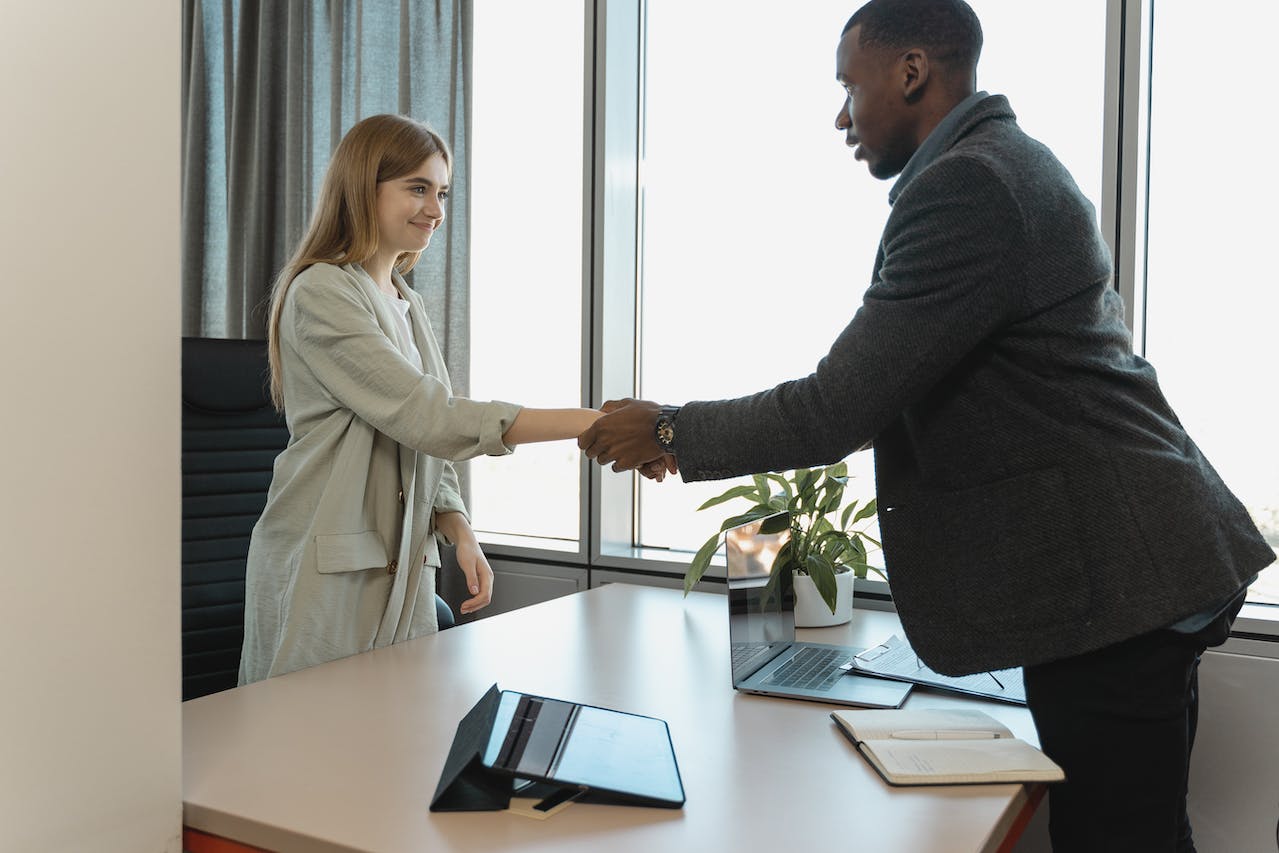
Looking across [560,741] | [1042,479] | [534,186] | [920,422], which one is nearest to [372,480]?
[560,741]

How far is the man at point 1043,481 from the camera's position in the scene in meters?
1.00

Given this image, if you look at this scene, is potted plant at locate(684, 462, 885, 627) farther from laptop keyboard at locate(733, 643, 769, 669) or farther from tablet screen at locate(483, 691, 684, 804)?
tablet screen at locate(483, 691, 684, 804)

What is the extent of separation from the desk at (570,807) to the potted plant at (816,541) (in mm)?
241

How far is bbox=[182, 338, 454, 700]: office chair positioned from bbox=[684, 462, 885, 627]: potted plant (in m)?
0.77

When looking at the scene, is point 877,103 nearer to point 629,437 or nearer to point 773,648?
point 629,437

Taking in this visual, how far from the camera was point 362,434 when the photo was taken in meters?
1.65

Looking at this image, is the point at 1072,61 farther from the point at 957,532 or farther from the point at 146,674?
the point at 146,674

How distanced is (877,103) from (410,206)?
2.90ft

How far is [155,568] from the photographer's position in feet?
2.91

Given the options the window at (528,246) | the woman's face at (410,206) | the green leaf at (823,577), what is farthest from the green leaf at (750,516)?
the window at (528,246)

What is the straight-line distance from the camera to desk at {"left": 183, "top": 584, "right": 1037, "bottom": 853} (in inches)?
35.1

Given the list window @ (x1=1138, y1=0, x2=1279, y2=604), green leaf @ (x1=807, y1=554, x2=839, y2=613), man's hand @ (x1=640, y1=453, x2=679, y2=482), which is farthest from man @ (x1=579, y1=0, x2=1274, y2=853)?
window @ (x1=1138, y1=0, x2=1279, y2=604)

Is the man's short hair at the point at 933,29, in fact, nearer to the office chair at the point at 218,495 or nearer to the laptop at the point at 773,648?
the laptop at the point at 773,648

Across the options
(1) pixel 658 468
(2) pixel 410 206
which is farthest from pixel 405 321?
(1) pixel 658 468
